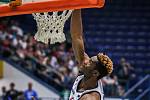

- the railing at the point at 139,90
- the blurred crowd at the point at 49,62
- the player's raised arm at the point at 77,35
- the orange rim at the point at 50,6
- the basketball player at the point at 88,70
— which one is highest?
the orange rim at the point at 50,6

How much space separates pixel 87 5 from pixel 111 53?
12096 millimetres

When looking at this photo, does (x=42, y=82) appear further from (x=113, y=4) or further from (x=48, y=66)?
(x=113, y=4)

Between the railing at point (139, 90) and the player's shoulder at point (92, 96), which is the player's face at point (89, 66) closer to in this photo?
the player's shoulder at point (92, 96)

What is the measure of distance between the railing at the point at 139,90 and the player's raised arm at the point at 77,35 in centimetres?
769

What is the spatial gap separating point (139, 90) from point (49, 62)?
2.95 metres

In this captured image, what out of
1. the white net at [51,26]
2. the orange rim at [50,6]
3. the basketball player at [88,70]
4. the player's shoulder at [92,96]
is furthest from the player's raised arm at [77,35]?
the white net at [51,26]

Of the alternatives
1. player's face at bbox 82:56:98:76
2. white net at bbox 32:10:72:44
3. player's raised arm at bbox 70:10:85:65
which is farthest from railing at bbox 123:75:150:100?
player's face at bbox 82:56:98:76

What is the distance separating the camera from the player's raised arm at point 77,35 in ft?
17.7

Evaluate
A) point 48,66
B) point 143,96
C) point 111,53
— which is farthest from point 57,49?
point 143,96

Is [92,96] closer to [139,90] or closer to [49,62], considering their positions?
[139,90]

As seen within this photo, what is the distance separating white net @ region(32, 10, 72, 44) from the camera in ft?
20.2

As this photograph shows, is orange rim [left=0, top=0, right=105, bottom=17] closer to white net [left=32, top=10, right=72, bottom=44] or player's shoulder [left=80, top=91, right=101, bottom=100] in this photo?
white net [left=32, top=10, right=72, bottom=44]

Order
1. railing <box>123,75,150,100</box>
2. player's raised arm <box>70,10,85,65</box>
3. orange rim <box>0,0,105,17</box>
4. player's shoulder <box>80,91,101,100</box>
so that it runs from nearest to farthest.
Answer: player's shoulder <box>80,91,101,100</box> < orange rim <box>0,0,105,17</box> < player's raised arm <box>70,10,85,65</box> < railing <box>123,75,150,100</box>

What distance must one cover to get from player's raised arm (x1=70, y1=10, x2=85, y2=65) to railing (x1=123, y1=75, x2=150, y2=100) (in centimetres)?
769
